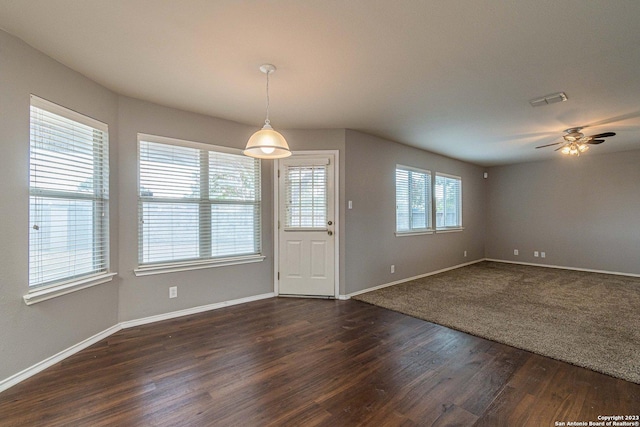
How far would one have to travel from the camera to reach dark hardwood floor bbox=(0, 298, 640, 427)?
1.78 meters

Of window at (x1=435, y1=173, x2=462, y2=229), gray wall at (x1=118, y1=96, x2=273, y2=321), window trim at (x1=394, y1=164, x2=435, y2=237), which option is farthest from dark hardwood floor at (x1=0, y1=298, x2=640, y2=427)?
window at (x1=435, y1=173, x2=462, y2=229)

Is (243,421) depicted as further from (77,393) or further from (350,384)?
(77,393)

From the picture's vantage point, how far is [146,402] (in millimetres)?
1915

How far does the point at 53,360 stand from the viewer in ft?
7.89

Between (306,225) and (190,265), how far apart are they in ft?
5.39

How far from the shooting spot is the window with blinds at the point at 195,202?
3.35 metres

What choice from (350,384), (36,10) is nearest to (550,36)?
(350,384)

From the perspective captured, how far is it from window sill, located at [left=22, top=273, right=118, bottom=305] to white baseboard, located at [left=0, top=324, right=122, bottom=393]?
19.5 inches

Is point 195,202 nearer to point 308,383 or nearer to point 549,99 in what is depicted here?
point 308,383

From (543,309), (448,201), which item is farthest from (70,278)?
(448,201)

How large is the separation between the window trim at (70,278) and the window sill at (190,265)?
29 cm

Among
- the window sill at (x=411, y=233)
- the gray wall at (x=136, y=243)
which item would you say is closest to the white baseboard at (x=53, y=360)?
the gray wall at (x=136, y=243)

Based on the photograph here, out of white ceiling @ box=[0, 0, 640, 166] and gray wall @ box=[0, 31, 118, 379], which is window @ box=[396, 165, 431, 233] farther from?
gray wall @ box=[0, 31, 118, 379]

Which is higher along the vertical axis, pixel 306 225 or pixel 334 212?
pixel 334 212
